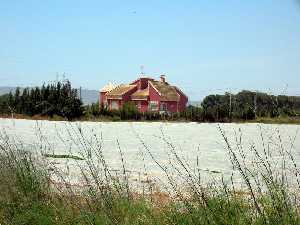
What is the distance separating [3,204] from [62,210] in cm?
96

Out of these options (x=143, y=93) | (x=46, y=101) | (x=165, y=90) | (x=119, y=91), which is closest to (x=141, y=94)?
(x=143, y=93)

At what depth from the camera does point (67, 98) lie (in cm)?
4766

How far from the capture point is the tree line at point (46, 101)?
45719mm

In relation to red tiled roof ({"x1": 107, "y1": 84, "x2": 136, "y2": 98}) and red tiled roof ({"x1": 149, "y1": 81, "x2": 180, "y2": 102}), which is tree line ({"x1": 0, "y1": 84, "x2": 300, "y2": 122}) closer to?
red tiled roof ({"x1": 149, "y1": 81, "x2": 180, "y2": 102})

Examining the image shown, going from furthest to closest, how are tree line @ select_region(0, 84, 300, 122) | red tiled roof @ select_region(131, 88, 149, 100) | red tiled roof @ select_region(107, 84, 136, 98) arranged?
red tiled roof @ select_region(107, 84, 136, 98) < red tiled roof @ select_region(131, 88, 149, 100) < tree line @ select_region(0, 84, 300, 122)

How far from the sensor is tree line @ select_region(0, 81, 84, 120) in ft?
150

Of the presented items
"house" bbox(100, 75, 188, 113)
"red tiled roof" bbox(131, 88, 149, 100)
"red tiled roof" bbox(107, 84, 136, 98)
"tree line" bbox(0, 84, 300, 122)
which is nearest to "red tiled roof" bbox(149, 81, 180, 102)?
"house" bbox(100, 75, 188, 113)

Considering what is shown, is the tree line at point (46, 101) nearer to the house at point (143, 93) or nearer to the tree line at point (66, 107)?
the tree line at point (66, 107)

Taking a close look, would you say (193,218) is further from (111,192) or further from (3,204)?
(3,204)

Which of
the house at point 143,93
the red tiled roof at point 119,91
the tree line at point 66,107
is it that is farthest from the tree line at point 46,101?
the red tiled roof at point 119,91

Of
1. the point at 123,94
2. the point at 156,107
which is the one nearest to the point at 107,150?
the point at 156,107

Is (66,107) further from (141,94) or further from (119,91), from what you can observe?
(119,91)

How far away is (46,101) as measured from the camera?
48062mm

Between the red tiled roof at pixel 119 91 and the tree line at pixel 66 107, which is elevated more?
the red tiled roof at pixel 119 91
